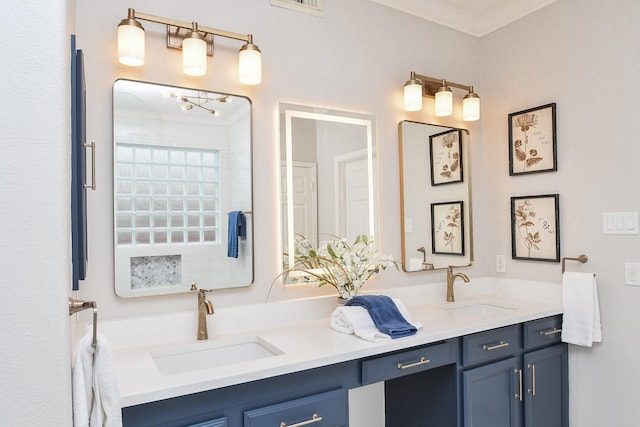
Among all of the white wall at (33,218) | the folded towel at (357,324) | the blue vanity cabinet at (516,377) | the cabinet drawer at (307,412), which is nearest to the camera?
the white wall at (33,218)

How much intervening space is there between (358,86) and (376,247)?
0.90m

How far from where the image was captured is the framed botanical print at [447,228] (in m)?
2.68

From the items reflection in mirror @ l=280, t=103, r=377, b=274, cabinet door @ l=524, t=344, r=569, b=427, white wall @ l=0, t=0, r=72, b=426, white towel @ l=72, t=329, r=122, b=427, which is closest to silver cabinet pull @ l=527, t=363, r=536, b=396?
cabinet door @ l=524, t=344, r=569, b=427

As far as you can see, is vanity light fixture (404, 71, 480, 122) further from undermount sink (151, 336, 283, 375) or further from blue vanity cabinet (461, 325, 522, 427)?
undermount sink (151, 336, 283, 375)

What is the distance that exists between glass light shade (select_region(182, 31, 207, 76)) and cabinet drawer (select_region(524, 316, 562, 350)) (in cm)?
202

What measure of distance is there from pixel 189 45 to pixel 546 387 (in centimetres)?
247

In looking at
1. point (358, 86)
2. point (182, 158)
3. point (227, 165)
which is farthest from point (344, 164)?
point (182, 158)

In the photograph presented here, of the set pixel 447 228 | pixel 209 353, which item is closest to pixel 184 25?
pixel 209 353

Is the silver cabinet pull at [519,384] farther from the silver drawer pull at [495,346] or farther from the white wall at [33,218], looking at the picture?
the white wall at [33,218]

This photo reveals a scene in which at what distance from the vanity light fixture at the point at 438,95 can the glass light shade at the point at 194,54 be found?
1191 millimetres

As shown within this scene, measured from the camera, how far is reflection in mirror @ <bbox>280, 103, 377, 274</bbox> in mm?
2182

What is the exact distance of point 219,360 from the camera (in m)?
1.82

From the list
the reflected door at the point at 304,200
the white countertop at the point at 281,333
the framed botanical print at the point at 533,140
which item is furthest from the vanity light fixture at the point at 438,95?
the white countertop at the point at 281,333

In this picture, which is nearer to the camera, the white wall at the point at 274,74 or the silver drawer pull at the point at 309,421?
the silver drawer pull at the point at 309,421
